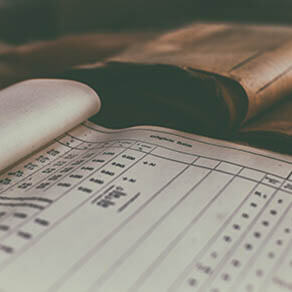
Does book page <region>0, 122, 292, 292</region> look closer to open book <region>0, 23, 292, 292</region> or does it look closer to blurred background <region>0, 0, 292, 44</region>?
open book <region>0, 23, 292, 292</region>

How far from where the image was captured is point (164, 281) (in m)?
0.35

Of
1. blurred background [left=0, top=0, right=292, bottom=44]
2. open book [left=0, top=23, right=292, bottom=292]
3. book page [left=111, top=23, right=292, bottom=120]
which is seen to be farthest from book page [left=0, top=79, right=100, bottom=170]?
blurred background [left=0, top=0, right=292, bottom=44]

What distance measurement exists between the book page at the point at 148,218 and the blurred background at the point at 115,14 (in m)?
1.04

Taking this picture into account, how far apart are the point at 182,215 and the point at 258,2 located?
4.10 feet

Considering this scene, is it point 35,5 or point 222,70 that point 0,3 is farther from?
point 222,70

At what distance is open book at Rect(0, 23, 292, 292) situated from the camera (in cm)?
35

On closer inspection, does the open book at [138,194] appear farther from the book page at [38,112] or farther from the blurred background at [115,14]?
the blurred background at [115,14]

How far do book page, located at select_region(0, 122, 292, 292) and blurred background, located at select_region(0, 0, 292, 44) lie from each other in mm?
1041

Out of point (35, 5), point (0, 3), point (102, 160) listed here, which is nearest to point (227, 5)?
point (35, 5)

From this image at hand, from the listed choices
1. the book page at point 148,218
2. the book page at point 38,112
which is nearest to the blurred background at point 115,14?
the book page at point 38,112

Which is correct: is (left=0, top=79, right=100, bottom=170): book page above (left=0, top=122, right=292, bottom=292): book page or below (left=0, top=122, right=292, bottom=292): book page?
above

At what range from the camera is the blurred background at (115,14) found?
1.47 metres

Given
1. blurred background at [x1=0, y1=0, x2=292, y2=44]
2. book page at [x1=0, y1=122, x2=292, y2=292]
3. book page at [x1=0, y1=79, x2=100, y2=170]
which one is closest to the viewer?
book page at [x1=0, y1=122, x2=292, y2=292]

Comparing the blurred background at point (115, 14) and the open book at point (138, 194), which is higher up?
the open book at point (138, 194)
